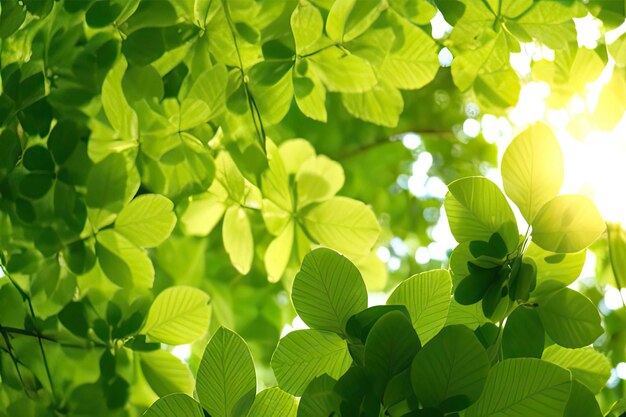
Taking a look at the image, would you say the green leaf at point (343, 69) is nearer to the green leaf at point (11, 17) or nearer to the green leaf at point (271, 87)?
the green leaf at point (271, 87)

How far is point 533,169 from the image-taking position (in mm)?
416

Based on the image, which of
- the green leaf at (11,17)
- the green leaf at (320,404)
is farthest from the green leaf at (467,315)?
the green leaf at (11,17)

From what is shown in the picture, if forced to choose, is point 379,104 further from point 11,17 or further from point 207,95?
point 11,17

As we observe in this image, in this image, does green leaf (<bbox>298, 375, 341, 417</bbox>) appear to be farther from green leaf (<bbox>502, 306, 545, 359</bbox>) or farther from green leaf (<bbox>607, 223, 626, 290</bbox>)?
green leaf (<bbox>607, 223, 626, 290</bbox>)

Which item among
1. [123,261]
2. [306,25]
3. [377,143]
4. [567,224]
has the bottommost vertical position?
[377,143]

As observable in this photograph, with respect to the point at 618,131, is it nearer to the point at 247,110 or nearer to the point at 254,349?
the point at 247,110

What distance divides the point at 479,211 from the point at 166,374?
324mm

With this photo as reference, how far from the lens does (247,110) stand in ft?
1.91

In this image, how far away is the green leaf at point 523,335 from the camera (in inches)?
15.9

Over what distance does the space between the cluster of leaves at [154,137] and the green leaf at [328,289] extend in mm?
172

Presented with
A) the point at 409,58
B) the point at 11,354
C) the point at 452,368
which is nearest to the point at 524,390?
the point at 452,368

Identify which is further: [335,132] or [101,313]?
[335,132]

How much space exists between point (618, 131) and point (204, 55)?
15.9 inches

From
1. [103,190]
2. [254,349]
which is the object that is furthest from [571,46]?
[254,349]
